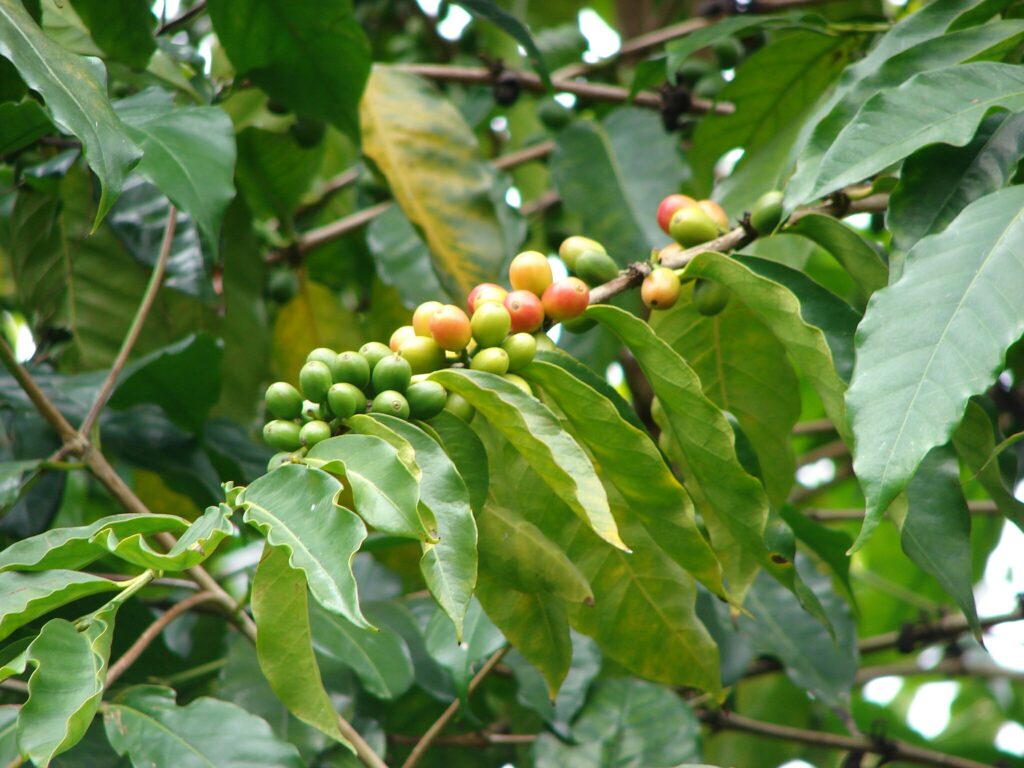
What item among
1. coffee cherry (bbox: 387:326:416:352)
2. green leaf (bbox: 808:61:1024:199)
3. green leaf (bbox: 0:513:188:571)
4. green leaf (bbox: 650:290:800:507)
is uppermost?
green leaf (bbox: 808:61:1024:199)

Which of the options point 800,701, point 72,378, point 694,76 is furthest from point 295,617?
point 800,701

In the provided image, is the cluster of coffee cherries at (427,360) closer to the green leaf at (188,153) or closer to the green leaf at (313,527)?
the green leaf at (313,527)

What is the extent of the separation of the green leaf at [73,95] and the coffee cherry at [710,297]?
0.47 meters

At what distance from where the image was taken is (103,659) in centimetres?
74

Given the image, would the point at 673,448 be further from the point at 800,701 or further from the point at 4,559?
the point at 800,701

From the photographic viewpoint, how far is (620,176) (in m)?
1.59

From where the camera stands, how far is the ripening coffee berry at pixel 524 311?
2.95ft

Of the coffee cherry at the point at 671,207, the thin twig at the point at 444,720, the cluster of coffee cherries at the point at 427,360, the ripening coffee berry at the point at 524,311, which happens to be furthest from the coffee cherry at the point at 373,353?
the thin twig at the point at 444,720

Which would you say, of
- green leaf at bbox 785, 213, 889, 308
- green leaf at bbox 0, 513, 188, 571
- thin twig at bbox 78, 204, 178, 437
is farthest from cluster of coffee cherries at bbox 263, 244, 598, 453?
thin twig at bbox 78, 204, 178, 437

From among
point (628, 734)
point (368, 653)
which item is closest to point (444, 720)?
point (368, 653)

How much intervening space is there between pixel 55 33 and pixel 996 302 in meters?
1.17

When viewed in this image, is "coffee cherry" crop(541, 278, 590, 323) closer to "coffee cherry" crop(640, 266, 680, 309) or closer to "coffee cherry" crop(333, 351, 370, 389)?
"coffee cherry" crop(640, 266, 680, 309)

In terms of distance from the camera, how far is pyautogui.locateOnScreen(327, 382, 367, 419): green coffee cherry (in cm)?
80

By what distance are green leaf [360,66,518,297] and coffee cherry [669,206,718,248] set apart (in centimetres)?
49
